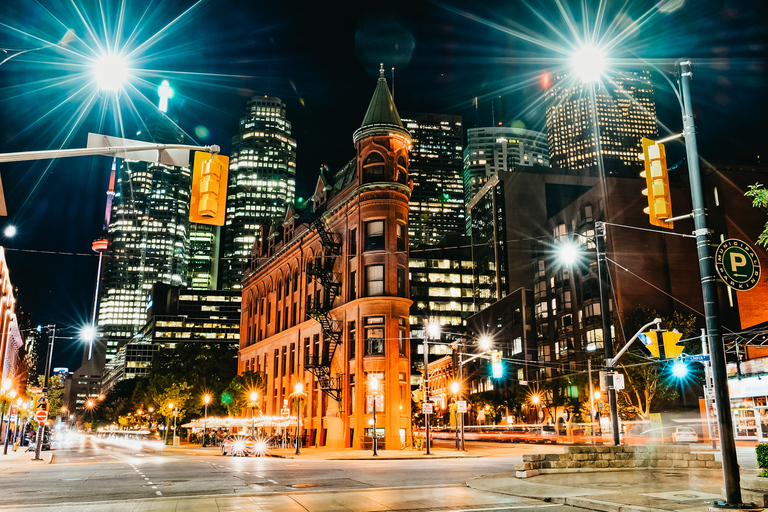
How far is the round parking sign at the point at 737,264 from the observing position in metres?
14.0

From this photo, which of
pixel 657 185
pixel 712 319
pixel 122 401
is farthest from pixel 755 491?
pixel 122 401

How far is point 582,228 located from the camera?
96.2 m

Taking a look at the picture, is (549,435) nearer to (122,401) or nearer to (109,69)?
(109,69)

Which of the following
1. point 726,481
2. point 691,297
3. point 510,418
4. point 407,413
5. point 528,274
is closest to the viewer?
point 726,481

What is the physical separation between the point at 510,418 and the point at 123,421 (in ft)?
321

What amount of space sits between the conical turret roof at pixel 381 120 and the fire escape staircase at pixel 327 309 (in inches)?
389

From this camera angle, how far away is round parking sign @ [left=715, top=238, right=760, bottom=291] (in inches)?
550

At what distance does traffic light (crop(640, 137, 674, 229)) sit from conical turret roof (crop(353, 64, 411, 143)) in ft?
142

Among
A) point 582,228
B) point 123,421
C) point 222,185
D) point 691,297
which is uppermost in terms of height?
point 582,228

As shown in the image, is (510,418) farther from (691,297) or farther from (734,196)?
(734,196)

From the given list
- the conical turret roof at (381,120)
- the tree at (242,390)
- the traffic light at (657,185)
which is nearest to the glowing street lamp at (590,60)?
the traffic light at (657,185)

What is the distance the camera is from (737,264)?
555 inches

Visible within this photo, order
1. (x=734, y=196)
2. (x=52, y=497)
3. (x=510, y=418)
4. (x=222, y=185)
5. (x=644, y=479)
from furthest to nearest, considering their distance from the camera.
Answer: (x=510, y=418) → (x=734, y=196) → (x=644, y=479) → (x=52, y=497) → (x=222, y=185)

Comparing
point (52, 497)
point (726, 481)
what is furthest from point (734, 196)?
point (52, 497)
